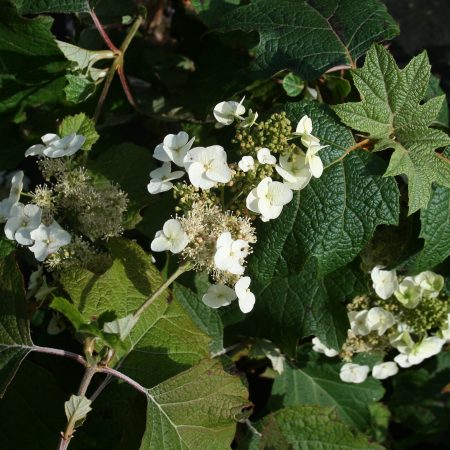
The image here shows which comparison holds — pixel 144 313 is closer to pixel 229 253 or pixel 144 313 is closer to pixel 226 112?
pixel 229 253


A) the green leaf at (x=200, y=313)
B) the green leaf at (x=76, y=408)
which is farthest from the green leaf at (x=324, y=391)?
the green leaf at (x=76, y=408)

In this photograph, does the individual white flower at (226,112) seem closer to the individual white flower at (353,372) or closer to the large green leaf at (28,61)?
the large green leaf at (28,61)

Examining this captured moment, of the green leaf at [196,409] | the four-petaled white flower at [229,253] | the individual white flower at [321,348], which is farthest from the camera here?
the individual white flower at [321,348]

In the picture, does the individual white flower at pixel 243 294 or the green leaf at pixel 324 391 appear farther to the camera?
the green leaf at pixel 324 391

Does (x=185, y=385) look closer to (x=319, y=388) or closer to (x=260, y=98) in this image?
(x=319, y=388)

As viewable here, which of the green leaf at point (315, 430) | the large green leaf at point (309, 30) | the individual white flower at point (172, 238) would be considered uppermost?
the large green leaf at point (309, 30)

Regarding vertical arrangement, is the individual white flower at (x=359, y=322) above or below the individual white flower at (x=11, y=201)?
below

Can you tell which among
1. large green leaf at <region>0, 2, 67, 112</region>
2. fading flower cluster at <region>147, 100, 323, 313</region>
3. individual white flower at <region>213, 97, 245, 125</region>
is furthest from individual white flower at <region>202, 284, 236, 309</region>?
large green leaf at <region>0, 2, 67, 112</region>
